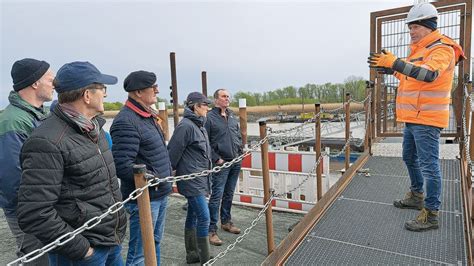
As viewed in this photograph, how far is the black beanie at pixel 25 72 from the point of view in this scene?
2.31m

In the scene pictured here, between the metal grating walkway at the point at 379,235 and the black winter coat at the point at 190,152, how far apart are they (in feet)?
3.61

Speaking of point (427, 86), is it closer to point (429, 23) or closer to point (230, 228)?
point (429, 23)

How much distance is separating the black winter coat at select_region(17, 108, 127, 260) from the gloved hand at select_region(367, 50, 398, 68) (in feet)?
7.69

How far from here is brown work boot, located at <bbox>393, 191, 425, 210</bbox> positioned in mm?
3498

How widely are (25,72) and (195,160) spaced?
1.67 meters

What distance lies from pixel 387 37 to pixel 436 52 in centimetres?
333

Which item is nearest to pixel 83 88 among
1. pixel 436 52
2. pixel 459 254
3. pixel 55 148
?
pixel 55 148

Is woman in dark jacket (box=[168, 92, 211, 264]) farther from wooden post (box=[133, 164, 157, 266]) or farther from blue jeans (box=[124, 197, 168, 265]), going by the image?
wooden post (box=[133, 164, 157, 266])

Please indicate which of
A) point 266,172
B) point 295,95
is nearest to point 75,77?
point 266,172

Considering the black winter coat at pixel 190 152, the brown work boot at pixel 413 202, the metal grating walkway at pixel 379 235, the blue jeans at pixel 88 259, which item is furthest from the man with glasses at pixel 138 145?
the brown work boot at pixel 413 202

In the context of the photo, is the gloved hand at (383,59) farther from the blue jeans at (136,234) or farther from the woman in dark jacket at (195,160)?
the blue jeans at (136,234)

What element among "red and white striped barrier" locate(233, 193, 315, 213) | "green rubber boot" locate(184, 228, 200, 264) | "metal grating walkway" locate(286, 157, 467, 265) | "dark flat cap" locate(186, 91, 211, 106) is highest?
"dark flat cap" locate(186, 91, 211, 106)

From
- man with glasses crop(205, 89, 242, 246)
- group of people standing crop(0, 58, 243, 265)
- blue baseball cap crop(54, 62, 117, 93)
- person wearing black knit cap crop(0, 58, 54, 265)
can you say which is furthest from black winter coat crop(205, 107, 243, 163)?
blue baseball cap crop(54, 62, 117, 93)

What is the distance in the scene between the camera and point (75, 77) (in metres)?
1.78
